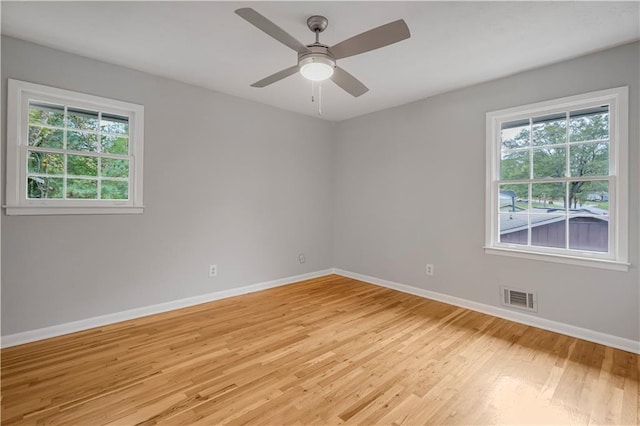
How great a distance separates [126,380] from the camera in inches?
80.4

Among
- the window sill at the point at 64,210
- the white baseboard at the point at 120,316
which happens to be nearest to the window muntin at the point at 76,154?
the window sill at the point at 64,210

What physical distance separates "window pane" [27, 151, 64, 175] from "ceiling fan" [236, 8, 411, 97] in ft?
6.83

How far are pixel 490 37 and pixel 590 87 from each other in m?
1.13

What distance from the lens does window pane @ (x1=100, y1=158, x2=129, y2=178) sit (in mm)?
3039

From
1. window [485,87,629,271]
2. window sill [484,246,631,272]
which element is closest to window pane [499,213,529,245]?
window [485,87,629,271]

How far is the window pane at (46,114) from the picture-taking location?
8.79 ft

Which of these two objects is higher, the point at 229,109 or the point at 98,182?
the point at 229,109

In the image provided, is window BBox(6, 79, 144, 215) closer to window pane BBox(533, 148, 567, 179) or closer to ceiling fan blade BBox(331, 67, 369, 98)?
ceiling fan blade BBox(331, 67, 369, 98)

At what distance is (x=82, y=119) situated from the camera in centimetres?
292

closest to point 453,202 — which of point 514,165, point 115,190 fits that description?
point 514,165

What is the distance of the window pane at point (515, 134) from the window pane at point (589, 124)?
37 cm

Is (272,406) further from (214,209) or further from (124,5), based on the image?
(124,5)

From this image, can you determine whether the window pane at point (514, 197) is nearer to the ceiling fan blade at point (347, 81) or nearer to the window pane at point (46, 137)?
the ceiling fan blade at point (347, 81)

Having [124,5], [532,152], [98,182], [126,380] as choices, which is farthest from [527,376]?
[98,182]
